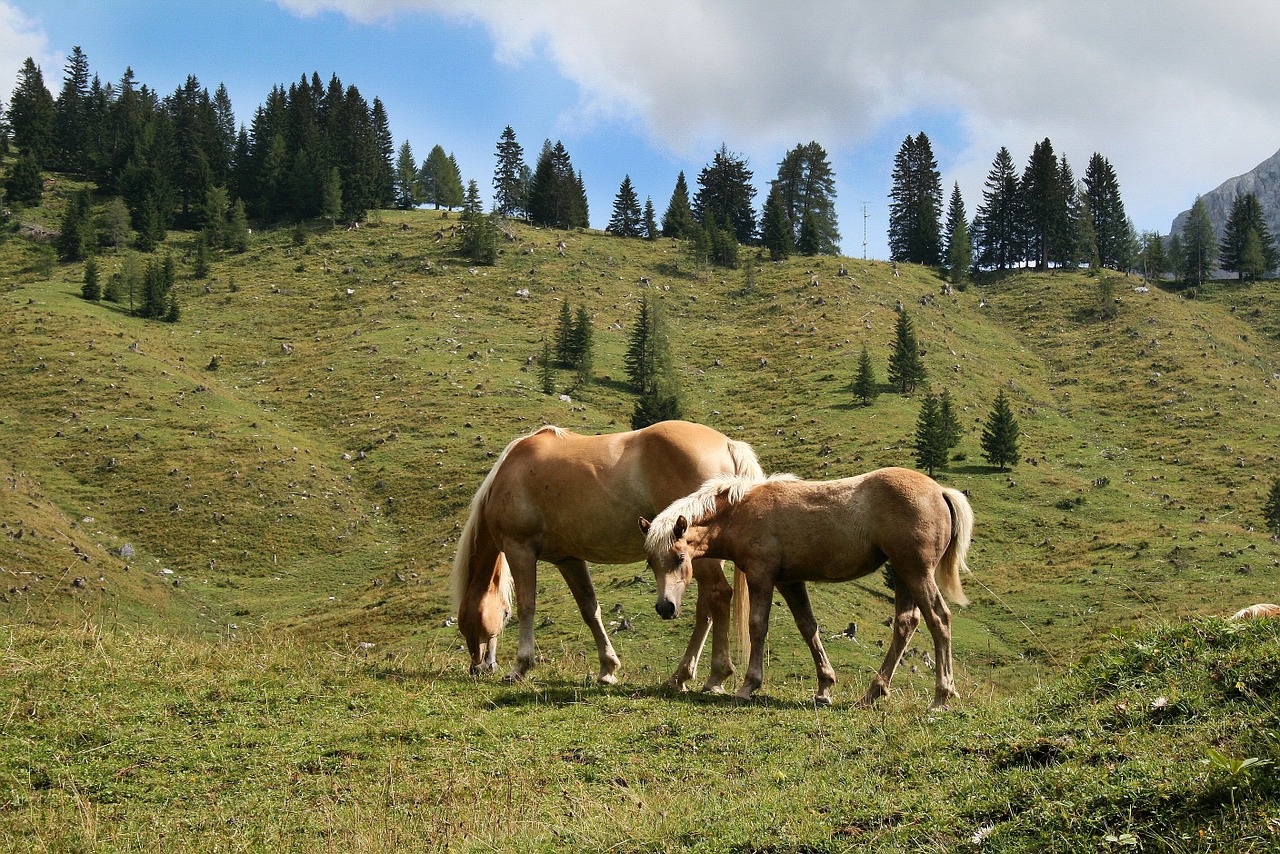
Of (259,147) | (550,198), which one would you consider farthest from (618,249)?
(259,147)

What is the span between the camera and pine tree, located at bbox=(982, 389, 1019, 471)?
175 ft

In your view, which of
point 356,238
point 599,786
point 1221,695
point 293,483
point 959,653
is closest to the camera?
point 1221,695

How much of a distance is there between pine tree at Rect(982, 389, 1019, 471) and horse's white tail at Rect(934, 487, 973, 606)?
153 feet

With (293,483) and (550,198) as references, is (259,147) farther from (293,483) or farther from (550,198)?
(293,483)

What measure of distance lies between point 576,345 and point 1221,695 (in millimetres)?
65737

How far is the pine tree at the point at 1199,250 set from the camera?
116312mm

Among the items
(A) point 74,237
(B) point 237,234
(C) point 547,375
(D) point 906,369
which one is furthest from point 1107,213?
(A) point 74,237

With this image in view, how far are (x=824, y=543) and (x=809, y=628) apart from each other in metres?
1.16

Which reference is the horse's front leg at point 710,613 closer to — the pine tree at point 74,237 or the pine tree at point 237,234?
the pine tree at point 74,237

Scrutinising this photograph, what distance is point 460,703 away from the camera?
9.35m

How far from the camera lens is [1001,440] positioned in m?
53.5

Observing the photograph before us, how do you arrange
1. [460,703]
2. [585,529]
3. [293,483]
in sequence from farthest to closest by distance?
[293,483] → [585,529] → [460,703]

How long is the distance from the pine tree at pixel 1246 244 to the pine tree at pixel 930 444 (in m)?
90.9

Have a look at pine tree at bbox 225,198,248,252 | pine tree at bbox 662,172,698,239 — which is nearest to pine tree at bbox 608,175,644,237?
pine tree at bbox 662,172,698,239
